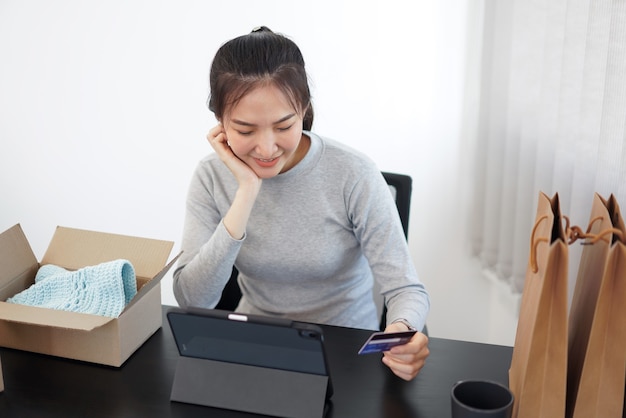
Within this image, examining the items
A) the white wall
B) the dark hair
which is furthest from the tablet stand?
the white wall

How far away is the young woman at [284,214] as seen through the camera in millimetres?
1460

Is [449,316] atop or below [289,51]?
below

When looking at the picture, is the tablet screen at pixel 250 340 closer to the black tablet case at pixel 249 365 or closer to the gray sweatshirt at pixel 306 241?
the black tablet case at pixel 249 365

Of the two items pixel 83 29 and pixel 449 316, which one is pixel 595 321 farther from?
pixel 83 29

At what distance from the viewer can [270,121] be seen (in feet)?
4.72

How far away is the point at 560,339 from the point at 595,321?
0.05m

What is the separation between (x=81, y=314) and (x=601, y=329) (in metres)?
0.82

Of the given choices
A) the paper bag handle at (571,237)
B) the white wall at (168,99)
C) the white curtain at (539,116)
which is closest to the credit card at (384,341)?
the paper bag handle at (571,237)

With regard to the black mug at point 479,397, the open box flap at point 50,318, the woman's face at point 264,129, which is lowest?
the black mug at point 479,397

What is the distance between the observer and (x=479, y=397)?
1071 millimetres

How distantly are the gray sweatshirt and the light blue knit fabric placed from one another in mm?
182

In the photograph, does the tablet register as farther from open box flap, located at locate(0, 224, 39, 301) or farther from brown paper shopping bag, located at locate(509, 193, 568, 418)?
open box flap, located at locate(0, 224, 39, 301)

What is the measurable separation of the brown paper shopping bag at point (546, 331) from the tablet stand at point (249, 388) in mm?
305

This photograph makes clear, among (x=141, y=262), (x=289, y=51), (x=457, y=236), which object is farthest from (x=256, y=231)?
(x=457, y=236)
